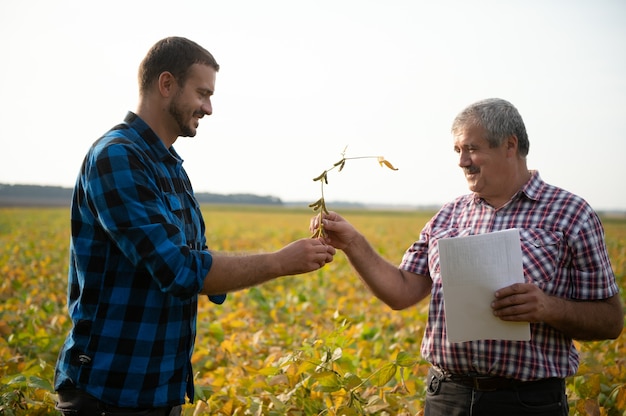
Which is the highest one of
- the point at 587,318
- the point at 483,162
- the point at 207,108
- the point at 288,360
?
the point at 207,108

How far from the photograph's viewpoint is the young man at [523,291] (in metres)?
2.02

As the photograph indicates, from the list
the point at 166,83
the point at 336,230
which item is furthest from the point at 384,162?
the point at 166,83

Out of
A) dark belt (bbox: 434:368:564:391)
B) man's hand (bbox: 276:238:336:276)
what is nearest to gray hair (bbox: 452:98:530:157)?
man's hand (bbox: 276:238:336:276)

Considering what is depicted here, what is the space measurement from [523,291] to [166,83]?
147 centimetres

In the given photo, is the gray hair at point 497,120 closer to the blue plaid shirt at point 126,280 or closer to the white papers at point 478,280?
the white papers at point 478,280

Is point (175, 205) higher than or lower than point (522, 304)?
higher

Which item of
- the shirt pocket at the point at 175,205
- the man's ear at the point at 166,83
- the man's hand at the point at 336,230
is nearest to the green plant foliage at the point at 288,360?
the man's hand at the point at 336,230

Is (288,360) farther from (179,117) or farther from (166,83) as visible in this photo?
(166,83)

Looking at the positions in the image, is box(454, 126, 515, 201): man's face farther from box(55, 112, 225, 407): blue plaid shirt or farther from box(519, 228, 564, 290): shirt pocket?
box(55, 112, 225, 407): blue plaid shirt

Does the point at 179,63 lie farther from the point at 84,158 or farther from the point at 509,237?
the point at 509,237

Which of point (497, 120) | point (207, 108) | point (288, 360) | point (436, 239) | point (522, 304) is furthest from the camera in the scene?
point (288, 360)

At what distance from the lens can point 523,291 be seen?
1.95m

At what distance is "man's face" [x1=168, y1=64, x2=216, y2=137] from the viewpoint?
201cm

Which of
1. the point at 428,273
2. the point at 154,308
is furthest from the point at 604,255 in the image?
the point at 154,308
